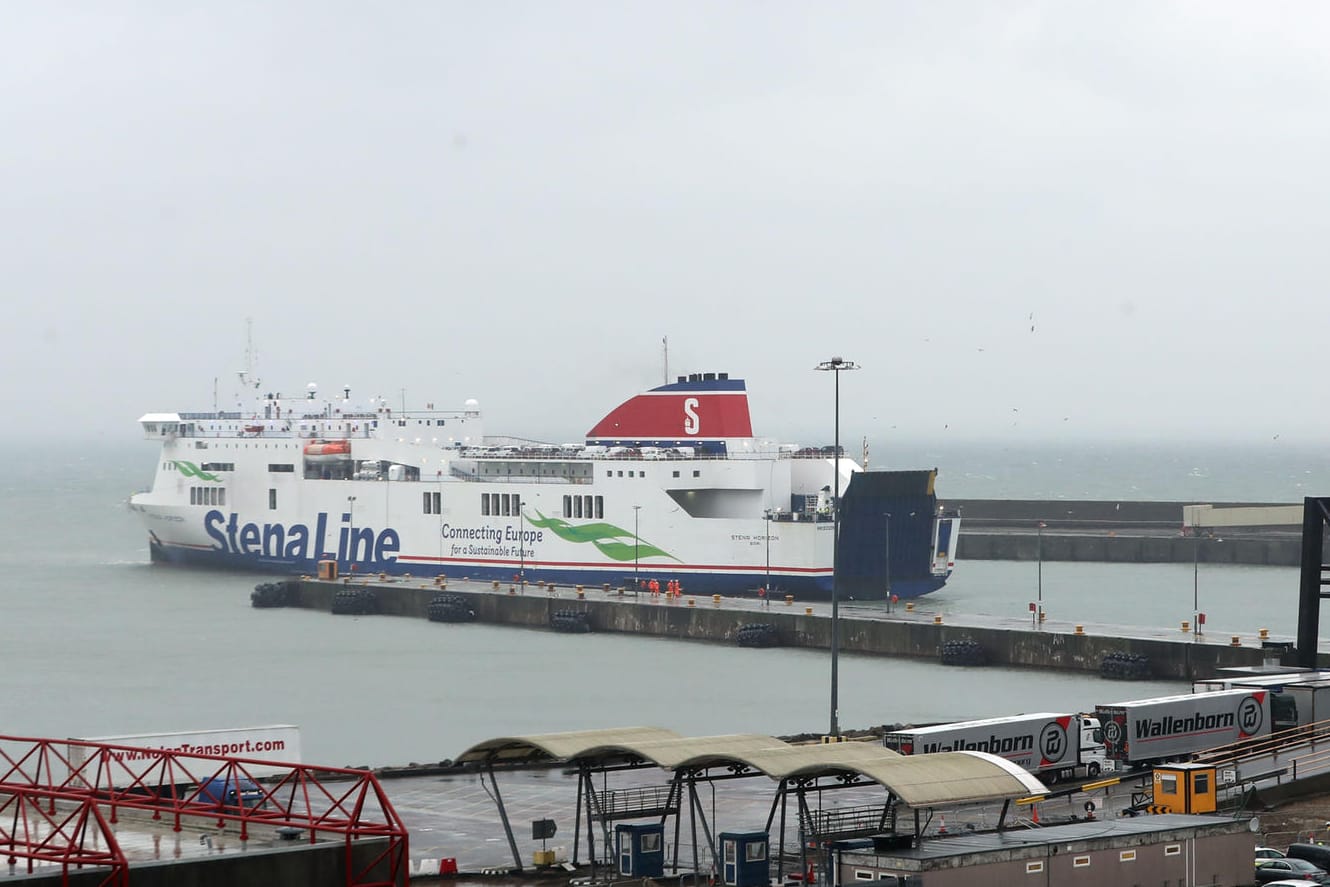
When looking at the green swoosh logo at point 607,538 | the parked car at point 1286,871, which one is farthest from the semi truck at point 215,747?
the green swoosh logo at point 607,538

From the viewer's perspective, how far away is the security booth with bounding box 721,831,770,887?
54.9 ft

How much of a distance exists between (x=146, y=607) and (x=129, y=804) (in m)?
41.5

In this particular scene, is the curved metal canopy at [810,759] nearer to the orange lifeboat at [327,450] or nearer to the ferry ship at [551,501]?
the ferry ship at [551,501]

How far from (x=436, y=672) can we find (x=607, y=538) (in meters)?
12.9

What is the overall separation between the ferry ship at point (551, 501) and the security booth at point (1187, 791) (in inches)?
1023

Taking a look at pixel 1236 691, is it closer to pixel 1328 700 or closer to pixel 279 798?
pixel 1328 700

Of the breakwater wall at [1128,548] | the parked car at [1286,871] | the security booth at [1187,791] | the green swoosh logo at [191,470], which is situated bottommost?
the parked car at [1286,871]

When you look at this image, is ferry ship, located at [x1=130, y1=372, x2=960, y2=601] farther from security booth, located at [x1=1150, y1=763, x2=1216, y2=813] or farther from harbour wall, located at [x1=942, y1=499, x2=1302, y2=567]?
security booth, located at [x1=1150, y1=763, x2=1216, y2=813]

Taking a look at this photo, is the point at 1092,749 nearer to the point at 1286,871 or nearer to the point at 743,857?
the point at 1286,871

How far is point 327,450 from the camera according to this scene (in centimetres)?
5950

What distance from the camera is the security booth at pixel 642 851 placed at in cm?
1747

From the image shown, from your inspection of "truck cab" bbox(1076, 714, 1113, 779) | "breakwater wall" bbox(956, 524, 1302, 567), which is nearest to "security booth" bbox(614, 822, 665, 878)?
"truck cab" bbox(1076, 714, 1113, 779)

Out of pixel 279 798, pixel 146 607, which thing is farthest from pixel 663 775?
pixel 146 607

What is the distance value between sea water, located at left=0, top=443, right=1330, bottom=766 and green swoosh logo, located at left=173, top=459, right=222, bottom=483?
10.7 ft
